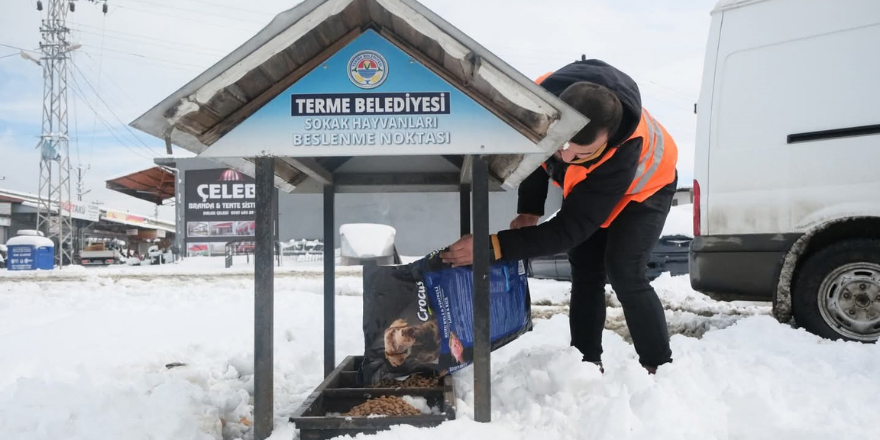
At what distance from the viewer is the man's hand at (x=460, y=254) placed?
8.39 feet

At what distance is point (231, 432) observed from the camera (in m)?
2.57

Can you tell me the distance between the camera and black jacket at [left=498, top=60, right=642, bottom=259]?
2410mm

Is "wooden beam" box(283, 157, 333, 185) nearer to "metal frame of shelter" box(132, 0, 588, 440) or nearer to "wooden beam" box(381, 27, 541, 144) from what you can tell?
"metal frame of shelter" box(132, 0, 588, 440)

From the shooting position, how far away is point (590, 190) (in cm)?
246

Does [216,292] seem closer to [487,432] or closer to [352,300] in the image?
[352,300]

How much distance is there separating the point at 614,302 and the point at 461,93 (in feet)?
17.3

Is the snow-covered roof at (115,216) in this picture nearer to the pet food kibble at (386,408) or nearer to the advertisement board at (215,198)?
the advertisement board at (215,198)

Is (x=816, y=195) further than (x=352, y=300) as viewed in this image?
No

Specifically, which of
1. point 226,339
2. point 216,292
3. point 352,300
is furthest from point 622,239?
point 216,292

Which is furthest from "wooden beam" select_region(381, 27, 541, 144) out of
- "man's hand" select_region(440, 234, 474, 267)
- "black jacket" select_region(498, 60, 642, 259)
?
"man's hand" select_region(440, 234, 474, 267)

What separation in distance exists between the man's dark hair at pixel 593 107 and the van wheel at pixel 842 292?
245cm

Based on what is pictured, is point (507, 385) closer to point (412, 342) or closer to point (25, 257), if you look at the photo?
point (412, 342)

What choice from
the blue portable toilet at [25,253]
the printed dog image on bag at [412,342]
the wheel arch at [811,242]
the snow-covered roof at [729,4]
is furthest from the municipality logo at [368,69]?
the blue portable toilet at [25,253]

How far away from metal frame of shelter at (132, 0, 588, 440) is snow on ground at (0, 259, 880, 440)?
1.38 ft
